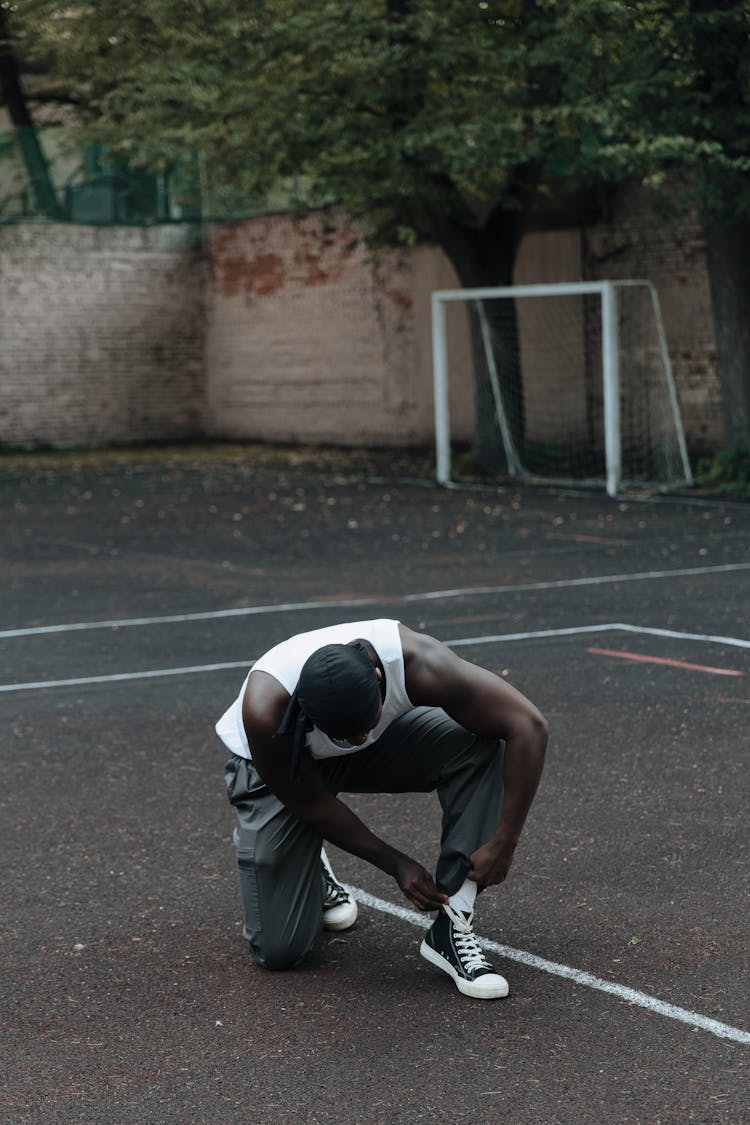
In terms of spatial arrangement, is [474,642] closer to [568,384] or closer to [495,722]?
[495,722]

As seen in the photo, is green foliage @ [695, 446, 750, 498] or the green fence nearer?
green foliage @ [695, 446, 750, 498]

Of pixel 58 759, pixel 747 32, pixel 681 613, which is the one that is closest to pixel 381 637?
pixel 58 759

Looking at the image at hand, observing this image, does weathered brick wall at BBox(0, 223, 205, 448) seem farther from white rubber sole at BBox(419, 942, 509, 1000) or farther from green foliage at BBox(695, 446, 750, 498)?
white rubber sole at BBox(419, 942, 509, 1000)

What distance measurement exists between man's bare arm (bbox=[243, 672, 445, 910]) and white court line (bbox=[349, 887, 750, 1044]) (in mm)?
429

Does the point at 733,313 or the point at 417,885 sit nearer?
the point at 417,885

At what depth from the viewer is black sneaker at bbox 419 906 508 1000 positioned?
4441 mm

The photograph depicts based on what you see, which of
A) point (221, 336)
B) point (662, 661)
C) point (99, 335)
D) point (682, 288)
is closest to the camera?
point (662, 661)

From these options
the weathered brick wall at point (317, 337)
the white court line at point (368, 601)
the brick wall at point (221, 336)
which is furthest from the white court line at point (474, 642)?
the weathered brick wall at point (317, 337)

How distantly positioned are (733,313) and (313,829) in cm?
1513

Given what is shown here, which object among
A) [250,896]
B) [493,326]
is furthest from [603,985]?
[493,326]

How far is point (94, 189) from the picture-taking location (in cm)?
2906

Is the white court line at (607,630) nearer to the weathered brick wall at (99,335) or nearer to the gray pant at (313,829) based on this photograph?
the gray pant at (313,829)

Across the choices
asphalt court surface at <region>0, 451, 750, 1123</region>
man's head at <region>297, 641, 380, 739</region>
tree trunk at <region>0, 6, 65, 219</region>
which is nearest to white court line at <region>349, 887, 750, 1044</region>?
asphalt court surface at <region>0, 451, 750, 1123</region>

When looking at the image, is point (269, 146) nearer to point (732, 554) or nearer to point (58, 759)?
point (732, 554)
